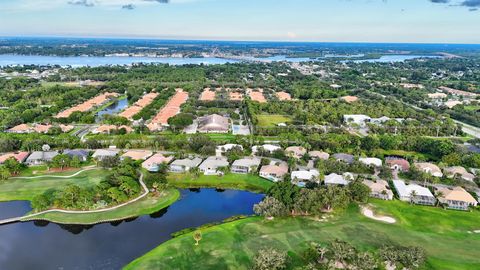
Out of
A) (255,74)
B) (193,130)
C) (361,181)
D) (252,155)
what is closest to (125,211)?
(252,155)

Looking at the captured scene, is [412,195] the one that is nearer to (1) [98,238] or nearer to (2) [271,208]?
(2) [271,208]

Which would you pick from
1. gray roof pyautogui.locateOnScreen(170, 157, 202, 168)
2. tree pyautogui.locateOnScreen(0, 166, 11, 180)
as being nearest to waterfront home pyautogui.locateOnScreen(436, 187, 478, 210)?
gray roof pyautogui.locateOnScreen(170, 157, 202, 168)

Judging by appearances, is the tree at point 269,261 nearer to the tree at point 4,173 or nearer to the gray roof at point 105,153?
the gray roof at point 105,153

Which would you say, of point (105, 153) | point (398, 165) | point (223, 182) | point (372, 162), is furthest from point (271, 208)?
point (105, 153)

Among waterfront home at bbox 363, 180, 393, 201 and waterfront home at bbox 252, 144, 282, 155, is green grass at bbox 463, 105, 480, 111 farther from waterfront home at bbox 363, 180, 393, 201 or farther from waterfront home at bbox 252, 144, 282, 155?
waterfront home at bbox 363, 180, 393, 201

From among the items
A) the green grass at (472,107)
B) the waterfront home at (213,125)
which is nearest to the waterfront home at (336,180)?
the waterfront home at (213,125)
